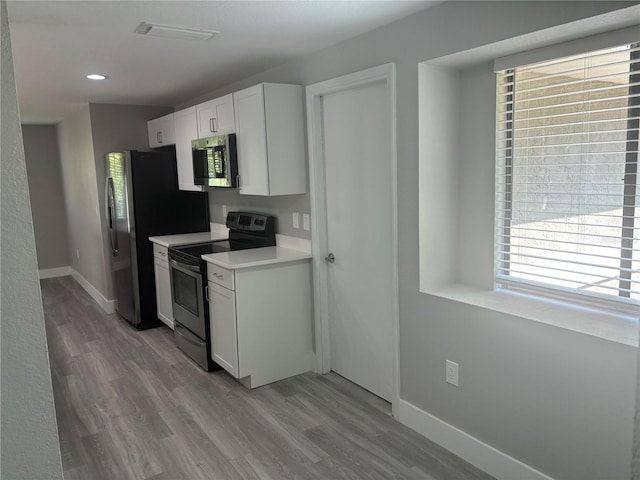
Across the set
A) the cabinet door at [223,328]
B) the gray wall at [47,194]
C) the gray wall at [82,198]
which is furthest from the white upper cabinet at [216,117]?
the gray wall at [47,194]

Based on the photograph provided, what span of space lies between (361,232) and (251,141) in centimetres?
106

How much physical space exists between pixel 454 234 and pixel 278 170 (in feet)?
4.37

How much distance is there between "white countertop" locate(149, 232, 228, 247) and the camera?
4.42 m

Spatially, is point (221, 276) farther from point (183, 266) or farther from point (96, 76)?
→ point (96, 76)

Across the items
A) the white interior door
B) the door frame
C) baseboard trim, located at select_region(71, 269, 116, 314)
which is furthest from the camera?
baseboard trim, located at select_region(71, 269, 116, 314)

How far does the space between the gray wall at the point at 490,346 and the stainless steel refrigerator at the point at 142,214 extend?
2.34 meters

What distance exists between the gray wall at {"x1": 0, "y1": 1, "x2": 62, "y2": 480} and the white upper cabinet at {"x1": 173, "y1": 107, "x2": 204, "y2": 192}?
3.62 metres

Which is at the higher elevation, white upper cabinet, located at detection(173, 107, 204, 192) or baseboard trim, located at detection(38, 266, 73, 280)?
white upper cabinet, located at detection(173, 107, 204, 192)

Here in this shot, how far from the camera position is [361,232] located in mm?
3279

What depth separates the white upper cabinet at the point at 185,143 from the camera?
14.3 ft

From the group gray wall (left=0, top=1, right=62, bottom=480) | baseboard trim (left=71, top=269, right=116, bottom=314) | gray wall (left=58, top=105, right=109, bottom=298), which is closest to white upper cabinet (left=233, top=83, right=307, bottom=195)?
gray wall (left=58, top=105, right=109, bottom=298)

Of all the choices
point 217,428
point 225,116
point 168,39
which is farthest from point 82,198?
point 217,428

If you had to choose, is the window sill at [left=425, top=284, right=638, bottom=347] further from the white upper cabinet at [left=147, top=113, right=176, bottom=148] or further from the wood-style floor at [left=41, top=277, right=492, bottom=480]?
the white upper cabinet at [left=147, top=113, right=176, bottom=148]

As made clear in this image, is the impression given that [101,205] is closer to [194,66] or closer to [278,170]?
[194,66]
